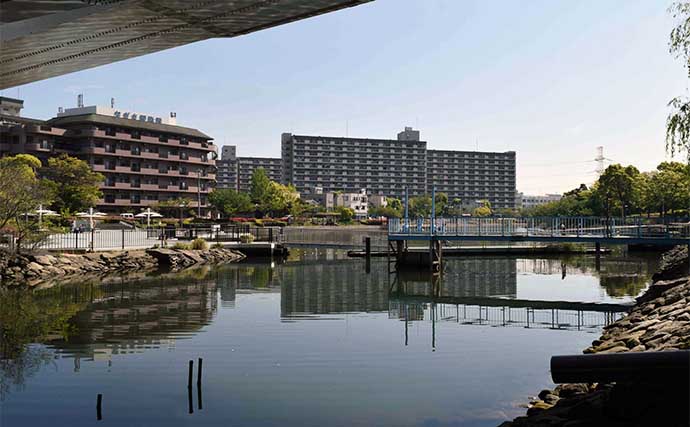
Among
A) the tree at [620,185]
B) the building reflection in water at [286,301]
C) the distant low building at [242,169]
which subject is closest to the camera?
the building reflection in water at [286,301]

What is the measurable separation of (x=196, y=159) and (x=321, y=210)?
34.5 m

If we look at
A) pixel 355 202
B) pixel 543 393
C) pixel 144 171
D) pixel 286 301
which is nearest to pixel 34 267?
pixel 286 301

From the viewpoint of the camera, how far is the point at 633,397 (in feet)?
25.7

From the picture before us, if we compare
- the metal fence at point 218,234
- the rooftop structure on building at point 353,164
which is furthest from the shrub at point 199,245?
the rooftop structure on building at point 353,164

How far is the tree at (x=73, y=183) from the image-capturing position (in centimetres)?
6134

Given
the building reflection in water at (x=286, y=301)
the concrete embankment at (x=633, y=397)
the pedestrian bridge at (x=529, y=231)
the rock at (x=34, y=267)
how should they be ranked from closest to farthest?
1. the concrete embankment at (x=633, y=397)
2. the building reflection in water at (x=286, y=301)
3. the rock at (x=34, y=267)
4. the pedestrian bridge at (x=529, y=231)

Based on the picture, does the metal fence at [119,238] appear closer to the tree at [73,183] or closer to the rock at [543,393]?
the tree at [73,183]

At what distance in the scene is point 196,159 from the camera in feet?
307

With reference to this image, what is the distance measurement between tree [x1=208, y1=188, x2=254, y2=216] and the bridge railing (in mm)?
58183

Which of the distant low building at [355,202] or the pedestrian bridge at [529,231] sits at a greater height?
the distant low building at [355,202]

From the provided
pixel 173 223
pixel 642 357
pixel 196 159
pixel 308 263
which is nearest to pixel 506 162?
pixel 196 159

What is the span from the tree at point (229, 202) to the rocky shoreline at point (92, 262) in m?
50.0

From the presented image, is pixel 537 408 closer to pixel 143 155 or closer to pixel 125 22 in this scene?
pixel 125 22

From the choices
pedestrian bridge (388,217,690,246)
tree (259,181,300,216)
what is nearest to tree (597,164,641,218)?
pedestrian bridge (388,217,690,246)
